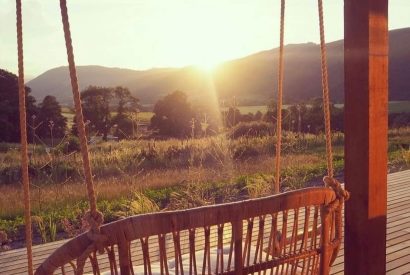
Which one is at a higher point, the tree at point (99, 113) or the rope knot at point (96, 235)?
the rope knot at point (96, 235)

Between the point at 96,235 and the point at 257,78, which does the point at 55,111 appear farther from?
the point at 257,78

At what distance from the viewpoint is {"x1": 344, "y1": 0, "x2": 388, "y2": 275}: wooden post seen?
146cm

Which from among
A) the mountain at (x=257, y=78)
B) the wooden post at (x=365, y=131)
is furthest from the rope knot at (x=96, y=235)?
the mountain at (x=257, y=78)

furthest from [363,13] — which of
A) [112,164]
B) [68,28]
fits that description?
[112,164]

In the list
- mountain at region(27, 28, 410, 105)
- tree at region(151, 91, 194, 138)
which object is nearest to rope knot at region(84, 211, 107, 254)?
tree at region(151, 91, 194, 138)

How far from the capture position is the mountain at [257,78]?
40.1 metres

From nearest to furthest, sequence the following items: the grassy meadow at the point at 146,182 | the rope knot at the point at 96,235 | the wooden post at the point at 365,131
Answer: the rope knot at the point at 96,235 → the wooden post at the point at 365,131 → the grassy meadow at the point at 146,182

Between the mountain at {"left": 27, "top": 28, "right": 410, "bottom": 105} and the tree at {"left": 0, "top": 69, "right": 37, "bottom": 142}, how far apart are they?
20733mm

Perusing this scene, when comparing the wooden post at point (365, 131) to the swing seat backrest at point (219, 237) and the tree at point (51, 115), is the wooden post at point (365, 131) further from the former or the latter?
the tree at point (51, 115)

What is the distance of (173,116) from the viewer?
17500 mm

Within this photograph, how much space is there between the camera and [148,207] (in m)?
4.48

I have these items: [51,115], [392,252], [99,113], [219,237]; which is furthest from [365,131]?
[99,113]

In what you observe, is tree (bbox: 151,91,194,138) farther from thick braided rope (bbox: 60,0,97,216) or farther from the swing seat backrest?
thick braided rope (bbox: 60,0,97,216)

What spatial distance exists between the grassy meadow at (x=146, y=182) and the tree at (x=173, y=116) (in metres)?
7.85
